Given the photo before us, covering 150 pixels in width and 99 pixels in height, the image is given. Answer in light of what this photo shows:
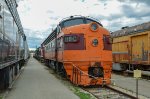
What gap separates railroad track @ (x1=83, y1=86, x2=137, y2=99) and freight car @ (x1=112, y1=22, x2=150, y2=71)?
18.1ft

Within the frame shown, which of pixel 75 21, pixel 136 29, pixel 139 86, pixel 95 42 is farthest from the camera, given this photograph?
pixel 136 29

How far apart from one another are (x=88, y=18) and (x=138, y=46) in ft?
17.0

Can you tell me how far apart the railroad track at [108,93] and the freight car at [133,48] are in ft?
18.1

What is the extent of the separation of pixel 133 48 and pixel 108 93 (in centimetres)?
919

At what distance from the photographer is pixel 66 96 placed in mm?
11664

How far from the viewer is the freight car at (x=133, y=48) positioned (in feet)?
64.7

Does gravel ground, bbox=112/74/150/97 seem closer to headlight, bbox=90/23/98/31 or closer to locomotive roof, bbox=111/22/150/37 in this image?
headlight, bbox=90/23/98/31

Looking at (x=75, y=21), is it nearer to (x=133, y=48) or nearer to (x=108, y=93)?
(x=108, y=93)

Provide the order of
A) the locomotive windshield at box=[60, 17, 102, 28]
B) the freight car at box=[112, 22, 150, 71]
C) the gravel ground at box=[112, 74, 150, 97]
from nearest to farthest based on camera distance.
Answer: the gravel ground at box=[112, 74, 150, 97] → the locomotive windshield at box=[60, 17, 102, 28] → the freight car at box=[112, 22, 150, 71]

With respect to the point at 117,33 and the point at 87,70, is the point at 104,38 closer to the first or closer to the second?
the point at 87,70

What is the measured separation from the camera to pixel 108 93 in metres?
13.2

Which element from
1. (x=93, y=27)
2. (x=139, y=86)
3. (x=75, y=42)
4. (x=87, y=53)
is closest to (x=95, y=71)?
(x=87, y=53)

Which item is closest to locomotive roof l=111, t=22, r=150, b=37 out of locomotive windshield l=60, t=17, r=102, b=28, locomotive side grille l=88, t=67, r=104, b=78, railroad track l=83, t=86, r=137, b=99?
locomotive windshield l=60, t=17, r=102, b=28

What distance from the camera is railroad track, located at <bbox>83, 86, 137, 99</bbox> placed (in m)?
12.1
